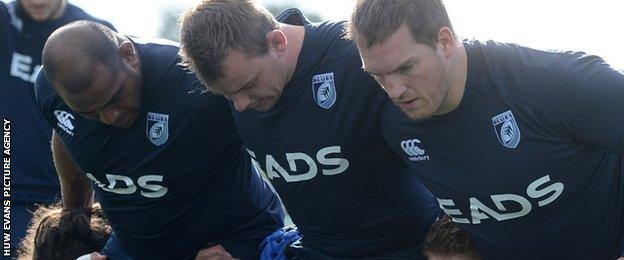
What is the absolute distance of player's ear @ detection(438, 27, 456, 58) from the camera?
390 cm

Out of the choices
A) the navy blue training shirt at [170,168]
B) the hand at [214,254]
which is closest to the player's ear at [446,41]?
the navy blue training shirt at [170,168]

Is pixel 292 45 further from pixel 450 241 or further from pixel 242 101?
pixel 450 241

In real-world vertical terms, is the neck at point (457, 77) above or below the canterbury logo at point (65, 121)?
above

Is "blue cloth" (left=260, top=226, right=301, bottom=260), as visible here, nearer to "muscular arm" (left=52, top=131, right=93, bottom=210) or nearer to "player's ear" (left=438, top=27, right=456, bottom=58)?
"muscular arm" (left=52, top=131, right=93, bottom=210)

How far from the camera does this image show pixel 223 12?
14.0 feet

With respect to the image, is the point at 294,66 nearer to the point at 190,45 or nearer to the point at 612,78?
the point at 190,45

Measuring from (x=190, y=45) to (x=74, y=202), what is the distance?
1737mm

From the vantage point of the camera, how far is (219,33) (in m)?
4.22

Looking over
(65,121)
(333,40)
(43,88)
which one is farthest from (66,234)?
(333,40)

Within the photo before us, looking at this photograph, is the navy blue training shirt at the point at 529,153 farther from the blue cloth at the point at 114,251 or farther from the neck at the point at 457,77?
the blue cloth at the point at 114,251

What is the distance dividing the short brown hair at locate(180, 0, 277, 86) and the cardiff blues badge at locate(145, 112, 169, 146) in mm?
681

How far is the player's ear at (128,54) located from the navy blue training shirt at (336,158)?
1.86 feet

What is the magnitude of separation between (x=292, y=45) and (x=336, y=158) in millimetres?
481

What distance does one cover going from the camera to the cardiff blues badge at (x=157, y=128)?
496cm
